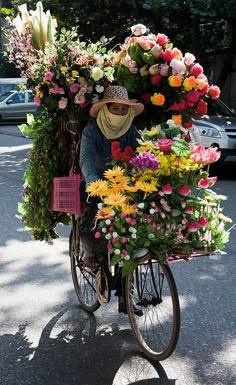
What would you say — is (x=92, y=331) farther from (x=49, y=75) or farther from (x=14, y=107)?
(x=14, y=107)

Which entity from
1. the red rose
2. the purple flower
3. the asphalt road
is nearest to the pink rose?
the purple flower

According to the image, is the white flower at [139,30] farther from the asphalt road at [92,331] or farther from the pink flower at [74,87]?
the asphalt road at [92,331]

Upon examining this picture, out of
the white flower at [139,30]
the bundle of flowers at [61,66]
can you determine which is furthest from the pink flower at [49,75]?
the white flower at [139,30]

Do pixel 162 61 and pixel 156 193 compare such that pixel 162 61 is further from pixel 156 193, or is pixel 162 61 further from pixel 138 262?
pixel 138 262

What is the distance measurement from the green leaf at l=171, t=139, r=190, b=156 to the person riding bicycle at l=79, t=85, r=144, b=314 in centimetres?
59

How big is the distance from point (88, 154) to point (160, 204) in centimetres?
74

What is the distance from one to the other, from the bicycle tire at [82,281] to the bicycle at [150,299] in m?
0.18

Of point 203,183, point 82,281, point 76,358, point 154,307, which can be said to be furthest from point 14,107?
point 203,183

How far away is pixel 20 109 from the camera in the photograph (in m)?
25.8

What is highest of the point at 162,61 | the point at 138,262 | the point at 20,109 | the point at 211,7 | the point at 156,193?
the point at 211,7

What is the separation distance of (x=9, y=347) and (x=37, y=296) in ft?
3.08

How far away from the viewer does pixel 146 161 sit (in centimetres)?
337

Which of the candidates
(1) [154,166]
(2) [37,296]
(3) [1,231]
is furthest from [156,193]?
(3) [1,231]

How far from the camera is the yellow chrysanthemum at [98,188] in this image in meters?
3.47
